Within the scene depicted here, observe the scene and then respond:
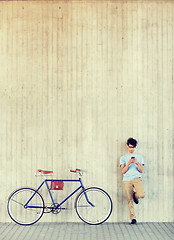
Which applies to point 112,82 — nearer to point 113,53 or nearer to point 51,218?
point 113,53

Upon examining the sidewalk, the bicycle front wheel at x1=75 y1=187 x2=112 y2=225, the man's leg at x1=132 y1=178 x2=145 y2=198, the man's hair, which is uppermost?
the man's hair

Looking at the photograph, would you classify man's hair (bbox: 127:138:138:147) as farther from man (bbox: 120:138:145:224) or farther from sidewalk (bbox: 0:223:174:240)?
sidewalk (bbox: 0:223:174:240)

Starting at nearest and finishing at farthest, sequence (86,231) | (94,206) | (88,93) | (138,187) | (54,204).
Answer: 1. (86,231)
2. (138,187)
3. (54,204)
4. (94,206)
5. (88,93)

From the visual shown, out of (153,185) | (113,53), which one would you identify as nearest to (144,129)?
(153,185)

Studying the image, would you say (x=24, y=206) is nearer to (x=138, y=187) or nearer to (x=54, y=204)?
(x=54, y=204)

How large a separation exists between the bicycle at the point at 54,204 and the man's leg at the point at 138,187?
2.03ft

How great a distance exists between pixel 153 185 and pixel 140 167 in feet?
2.06

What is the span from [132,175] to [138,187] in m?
0.29

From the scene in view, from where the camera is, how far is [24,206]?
919 centimetres

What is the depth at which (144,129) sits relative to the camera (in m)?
9.42

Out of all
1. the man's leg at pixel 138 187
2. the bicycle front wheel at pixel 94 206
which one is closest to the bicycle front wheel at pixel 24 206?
the bicycle front wheel at pixel 94 206

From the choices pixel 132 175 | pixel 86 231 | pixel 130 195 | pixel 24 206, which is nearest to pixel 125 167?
pixel 132 175

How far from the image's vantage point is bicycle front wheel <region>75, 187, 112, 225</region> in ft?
30.2

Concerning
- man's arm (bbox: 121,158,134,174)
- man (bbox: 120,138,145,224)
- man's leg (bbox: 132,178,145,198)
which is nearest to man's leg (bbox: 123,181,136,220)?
man (bbox: 120,138,145,224)
